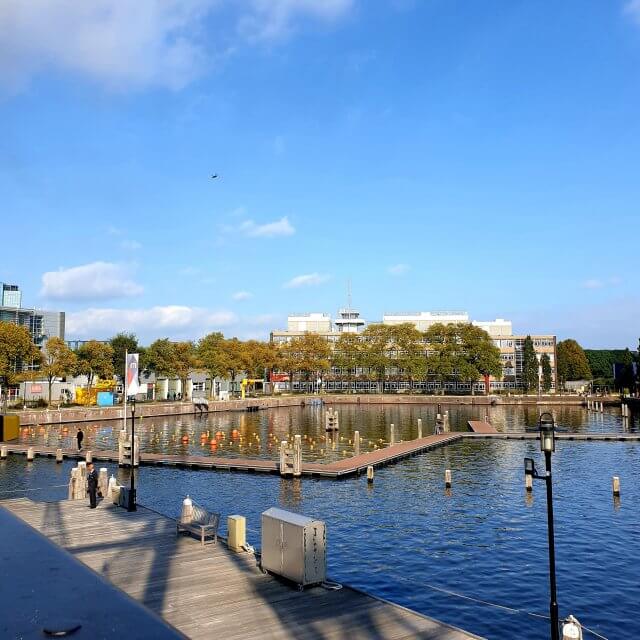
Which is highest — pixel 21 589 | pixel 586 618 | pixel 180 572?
pixel 21 589

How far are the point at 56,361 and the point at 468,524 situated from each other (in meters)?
95.0

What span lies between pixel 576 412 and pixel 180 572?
119 meters

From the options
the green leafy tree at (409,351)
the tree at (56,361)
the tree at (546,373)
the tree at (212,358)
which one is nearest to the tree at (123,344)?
the tree at (212,358)

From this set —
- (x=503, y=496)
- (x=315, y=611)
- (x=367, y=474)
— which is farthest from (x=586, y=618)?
(x=367, y=474)

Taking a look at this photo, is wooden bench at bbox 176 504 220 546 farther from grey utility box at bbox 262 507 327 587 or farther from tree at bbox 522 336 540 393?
tree at bbox 522 336 540 393

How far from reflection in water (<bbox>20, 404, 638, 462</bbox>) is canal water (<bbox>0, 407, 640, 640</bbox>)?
512 inches

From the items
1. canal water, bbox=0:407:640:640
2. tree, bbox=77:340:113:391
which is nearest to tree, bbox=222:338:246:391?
tree, bbox=77:340:113:391

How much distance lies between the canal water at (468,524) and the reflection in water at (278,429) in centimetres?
1300

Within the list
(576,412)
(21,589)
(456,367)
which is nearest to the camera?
(21,589)

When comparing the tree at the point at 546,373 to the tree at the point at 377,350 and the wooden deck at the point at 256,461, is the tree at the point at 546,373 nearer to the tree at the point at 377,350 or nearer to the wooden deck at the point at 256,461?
the tree at the point at 377,350

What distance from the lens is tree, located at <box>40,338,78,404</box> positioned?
111 meters

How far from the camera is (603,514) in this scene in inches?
1487

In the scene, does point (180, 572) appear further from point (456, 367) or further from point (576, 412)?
point (456, 367)

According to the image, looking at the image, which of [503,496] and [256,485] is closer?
[503,496]
